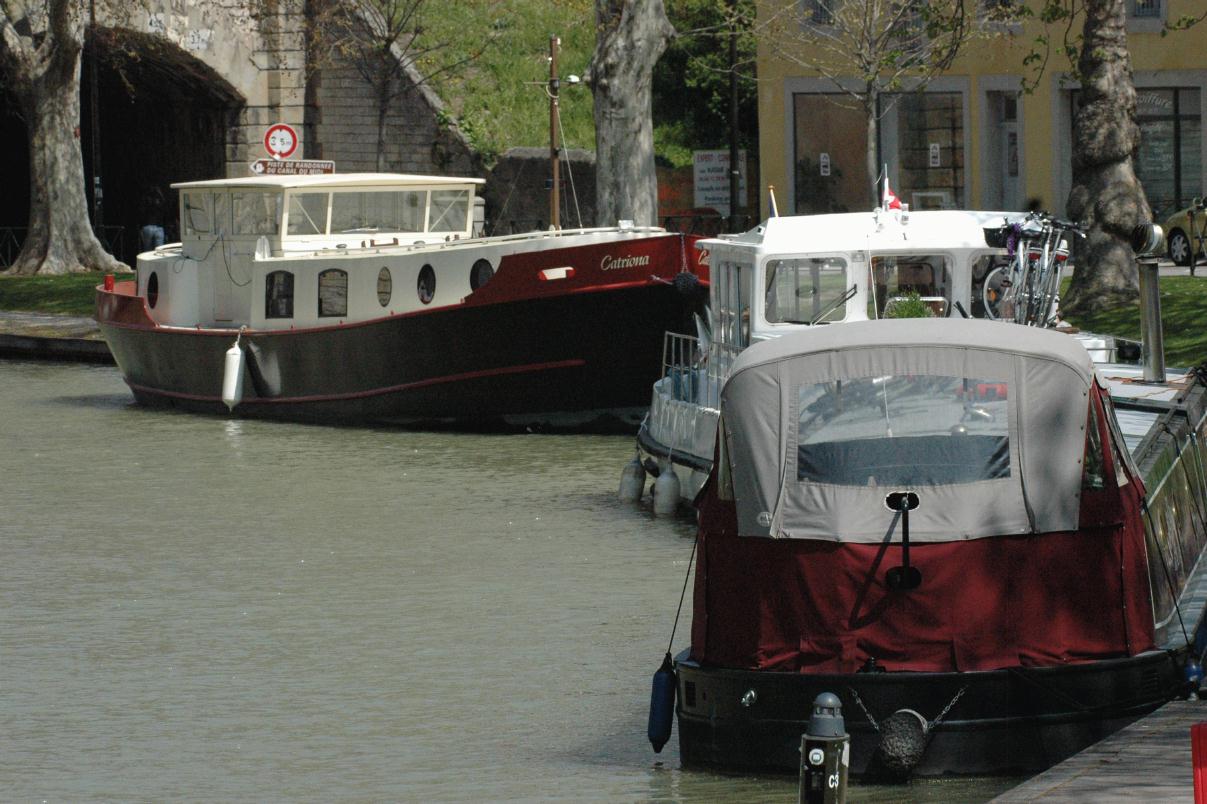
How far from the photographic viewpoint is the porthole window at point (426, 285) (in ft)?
83.5

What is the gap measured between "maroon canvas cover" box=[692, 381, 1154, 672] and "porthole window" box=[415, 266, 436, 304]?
52.2ft

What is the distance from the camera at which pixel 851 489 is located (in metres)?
9.73

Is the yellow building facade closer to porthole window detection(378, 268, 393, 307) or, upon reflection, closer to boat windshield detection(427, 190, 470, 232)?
boat windshield detection(427, 190, 470, 232)

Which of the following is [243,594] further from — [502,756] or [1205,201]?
[1205,201]

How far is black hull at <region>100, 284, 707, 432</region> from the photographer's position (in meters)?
24.1

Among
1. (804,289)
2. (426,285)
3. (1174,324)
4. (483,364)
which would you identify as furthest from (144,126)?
(804,289)

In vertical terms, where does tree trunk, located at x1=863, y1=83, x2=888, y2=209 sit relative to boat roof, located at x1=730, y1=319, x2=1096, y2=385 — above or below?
above

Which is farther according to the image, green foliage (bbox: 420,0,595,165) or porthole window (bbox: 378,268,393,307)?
green foliage (bbox: 420,0,595,165)

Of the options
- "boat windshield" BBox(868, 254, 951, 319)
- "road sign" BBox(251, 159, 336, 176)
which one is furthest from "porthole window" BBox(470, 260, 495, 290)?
"boat windshield" BBox(868, 254, 951, 319)

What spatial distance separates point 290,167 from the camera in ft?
95.4

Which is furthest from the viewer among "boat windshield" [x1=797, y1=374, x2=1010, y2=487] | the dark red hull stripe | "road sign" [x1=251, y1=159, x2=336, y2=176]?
"road sign" [x1=251, y1=159, x2=336, y2=176]

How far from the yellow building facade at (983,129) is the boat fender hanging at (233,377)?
1533 centimetres

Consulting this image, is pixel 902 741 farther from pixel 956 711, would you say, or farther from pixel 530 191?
pixel 530 191

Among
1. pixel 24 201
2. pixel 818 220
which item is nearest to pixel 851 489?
pixel 818 220
